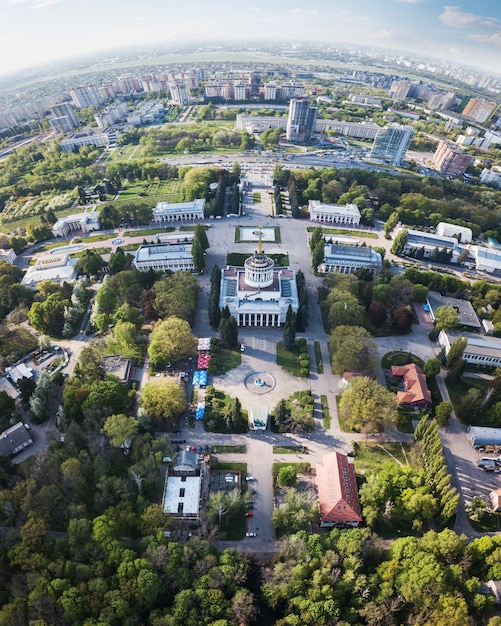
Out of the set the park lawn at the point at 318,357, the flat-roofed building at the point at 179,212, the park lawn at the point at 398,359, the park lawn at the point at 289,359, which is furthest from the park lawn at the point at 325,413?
the flat-roofed building at the point at 179,212

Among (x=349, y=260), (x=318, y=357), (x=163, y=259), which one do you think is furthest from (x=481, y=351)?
(x=163, y=259)

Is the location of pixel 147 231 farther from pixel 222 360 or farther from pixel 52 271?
pixel 222 360

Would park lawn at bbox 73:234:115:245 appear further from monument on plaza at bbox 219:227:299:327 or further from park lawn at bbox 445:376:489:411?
park lawn at bbox 445:376:489:411

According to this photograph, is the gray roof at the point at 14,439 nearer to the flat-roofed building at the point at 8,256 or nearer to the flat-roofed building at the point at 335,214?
the flat-roofed building at the point at 8,256

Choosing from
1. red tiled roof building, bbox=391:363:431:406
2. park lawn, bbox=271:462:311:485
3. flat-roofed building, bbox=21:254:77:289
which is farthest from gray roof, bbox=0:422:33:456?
red tiled roof building, bbox=391:363:431:406

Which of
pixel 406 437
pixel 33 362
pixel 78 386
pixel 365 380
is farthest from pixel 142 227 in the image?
pixel 406 437

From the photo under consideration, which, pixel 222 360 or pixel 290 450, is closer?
pixel 290 450
